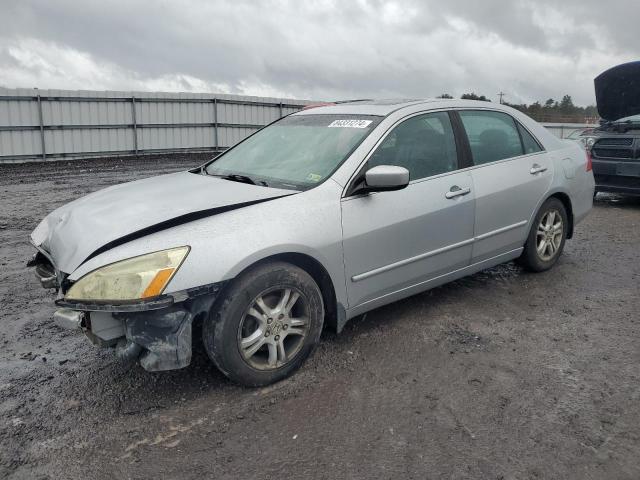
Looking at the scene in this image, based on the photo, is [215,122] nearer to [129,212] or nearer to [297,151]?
[297,151]

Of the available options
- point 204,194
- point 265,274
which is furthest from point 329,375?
point 204,194

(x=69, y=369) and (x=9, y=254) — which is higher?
(x=9, y=254)

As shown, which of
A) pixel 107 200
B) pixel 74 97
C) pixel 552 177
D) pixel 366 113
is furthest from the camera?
pixel 74 97

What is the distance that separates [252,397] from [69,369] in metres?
1.17

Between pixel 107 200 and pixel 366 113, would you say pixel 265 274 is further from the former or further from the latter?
pixel 366 113

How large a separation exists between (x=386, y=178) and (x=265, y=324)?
110cm

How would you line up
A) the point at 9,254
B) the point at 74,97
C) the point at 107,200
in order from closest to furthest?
the point at 107,200
the point at 9,254
the point at 74,97

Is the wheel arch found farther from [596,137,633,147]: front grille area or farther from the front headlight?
[596,137,633,147]: front grille area

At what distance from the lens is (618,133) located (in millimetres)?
8547

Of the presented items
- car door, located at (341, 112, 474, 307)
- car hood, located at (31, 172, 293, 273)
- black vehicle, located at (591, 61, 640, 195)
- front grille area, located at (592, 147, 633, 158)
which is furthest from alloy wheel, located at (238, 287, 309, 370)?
front grille area, located at (592, 147, 633, 158)

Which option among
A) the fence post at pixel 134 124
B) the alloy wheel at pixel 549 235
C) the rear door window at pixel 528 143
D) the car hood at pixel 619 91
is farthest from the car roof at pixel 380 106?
the fence post at pixel 134 124

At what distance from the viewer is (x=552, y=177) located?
4789 millimetres

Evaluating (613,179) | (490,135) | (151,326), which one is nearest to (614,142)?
(613,179)

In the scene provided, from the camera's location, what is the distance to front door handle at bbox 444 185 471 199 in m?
3.87
